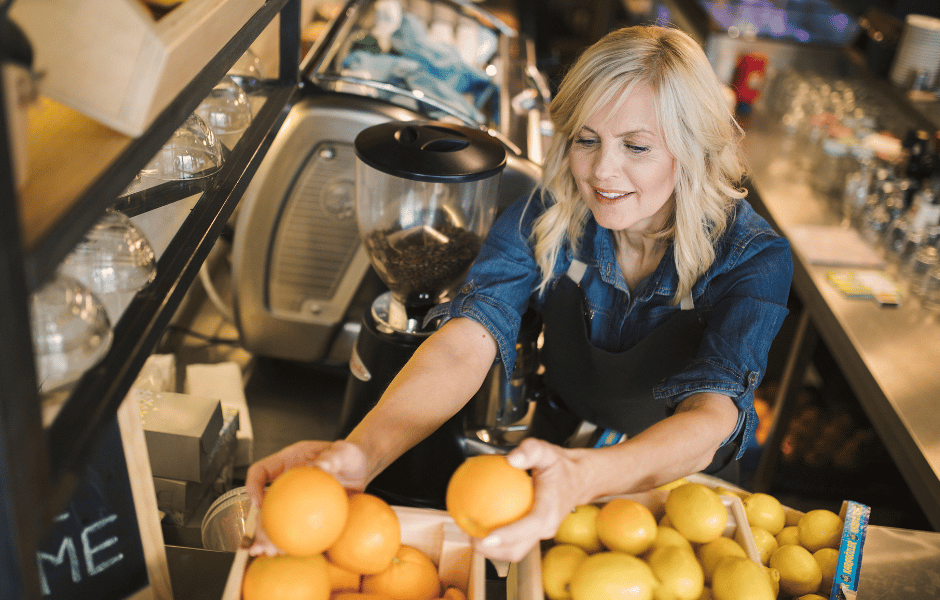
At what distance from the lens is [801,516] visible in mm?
1210

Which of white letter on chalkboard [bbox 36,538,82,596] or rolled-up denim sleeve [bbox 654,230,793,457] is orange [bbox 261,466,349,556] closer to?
white letter on chalkboard [bbox 36,538,82,596]

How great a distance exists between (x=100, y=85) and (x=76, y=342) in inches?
9.4

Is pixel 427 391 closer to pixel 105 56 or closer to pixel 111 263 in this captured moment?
pixel 111 263

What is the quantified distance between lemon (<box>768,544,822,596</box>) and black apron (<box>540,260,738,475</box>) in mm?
306

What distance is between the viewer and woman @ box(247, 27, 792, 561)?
43.3 inches

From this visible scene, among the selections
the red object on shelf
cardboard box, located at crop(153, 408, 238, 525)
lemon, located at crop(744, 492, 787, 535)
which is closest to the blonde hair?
lemon, located at crop(744, 492, 787, 535)

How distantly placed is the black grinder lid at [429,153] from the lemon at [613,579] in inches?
27.8

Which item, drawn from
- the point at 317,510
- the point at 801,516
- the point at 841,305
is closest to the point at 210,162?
the point at 317,510

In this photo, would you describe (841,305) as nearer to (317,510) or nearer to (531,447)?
(531,447)

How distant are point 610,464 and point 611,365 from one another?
0.54m

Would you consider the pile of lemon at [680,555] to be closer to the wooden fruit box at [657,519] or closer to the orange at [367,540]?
the wooden fruit box at [657,519]

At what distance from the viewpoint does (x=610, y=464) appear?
3.18 ft

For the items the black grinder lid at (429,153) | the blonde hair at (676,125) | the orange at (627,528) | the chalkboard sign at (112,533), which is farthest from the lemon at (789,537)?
the chalkboard sign at (112,533)

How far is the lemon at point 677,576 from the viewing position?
911mm
